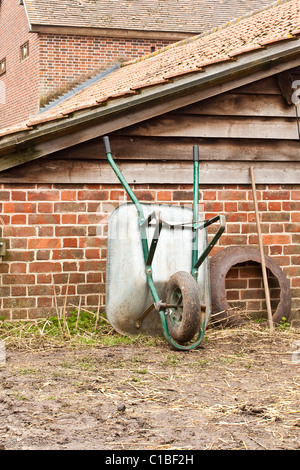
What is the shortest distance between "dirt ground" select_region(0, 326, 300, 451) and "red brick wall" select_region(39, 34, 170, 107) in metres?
12.1

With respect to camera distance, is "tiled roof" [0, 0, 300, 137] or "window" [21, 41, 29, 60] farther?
"window" [21, 41, 29, 60]

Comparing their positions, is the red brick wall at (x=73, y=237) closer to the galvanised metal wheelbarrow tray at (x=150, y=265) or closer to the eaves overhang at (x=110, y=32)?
the galvanised metal wheelbarrow tray at (x=150, y=265)

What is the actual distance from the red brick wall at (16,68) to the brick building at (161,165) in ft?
35.0

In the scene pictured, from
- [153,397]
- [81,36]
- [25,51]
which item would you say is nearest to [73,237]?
[153,397]

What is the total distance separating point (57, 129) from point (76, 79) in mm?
11002

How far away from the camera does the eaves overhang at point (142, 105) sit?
593cm

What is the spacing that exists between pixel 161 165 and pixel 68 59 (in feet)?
35.6

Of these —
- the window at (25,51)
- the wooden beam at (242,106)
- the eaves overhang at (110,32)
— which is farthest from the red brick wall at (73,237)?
the window at (25,51)

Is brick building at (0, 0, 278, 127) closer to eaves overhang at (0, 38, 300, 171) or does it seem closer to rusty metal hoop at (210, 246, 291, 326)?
eaves overhang at (0, 38, 300, 171)

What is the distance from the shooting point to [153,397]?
3.90 meters

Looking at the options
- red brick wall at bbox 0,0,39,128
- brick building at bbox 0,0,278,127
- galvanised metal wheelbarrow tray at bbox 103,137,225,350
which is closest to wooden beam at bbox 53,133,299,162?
galvanised metal wheelbarrow tray at bbox 103,137,225,350

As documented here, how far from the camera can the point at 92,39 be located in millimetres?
16547

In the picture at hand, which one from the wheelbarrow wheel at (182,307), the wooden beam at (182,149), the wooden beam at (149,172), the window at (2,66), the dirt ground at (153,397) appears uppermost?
the window at (2,66)

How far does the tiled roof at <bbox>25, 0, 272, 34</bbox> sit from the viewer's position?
1658 cm
